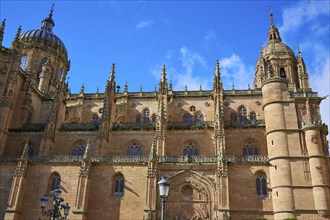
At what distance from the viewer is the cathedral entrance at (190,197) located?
30.2 m

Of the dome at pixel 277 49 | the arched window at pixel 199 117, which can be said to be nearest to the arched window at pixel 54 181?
the arched window at pixel 199 117

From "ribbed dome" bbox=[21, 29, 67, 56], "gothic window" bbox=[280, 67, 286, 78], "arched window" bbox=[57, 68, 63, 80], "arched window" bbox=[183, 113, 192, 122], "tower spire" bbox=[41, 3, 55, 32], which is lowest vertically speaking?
"arched window" bbox=[183, 113, 192, 122]

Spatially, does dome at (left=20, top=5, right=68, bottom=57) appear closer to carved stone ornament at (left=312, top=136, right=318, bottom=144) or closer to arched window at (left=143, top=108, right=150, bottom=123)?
arched window at (left=143, top=108, right=150, bottom=123)

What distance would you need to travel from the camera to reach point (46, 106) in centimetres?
4803

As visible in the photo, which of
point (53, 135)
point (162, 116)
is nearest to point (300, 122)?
point (162, 116)

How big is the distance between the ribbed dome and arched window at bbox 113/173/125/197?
111ft

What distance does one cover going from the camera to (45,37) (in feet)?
188

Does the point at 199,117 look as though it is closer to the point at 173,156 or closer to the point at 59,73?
the point at 173,156

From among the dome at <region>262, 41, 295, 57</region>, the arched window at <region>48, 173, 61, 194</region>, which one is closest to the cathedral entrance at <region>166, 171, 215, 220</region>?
the arched window at <region>48, 173, 61, 194</region>

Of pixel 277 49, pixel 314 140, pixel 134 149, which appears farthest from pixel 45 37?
pixel 314 140

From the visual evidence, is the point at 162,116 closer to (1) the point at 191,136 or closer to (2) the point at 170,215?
(1) the point at 191,136

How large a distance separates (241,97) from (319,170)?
15126 millimetres

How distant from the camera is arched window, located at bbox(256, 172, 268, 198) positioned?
102 feet

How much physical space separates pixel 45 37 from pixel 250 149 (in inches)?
1596
